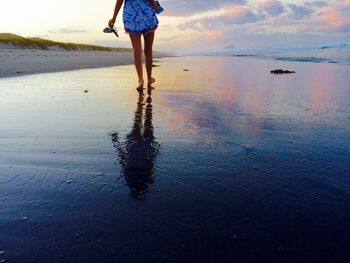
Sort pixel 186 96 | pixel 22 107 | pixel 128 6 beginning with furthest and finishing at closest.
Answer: pixel 128 6 → pixel 186 96 → pixel 22 107

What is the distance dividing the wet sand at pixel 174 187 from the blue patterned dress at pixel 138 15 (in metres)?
2.64

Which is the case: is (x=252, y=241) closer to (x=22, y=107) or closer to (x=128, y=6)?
(x=22, y=107)

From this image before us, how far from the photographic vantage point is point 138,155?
8.71 ft

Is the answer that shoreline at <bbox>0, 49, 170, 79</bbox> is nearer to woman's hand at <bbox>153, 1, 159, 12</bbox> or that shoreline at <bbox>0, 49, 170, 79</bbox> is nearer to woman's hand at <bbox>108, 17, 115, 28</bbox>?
woman's hand at <bbox>108, 17, 115, 28</bbox>

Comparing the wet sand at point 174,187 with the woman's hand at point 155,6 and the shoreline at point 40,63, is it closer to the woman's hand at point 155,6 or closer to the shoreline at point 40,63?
the woman's hand at point 155,6

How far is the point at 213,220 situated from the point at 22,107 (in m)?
3.70

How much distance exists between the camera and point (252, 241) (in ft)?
4.87

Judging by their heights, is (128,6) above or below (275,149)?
above

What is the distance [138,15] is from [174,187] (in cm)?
493

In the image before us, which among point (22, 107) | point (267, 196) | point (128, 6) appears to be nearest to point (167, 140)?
point (267, 196)

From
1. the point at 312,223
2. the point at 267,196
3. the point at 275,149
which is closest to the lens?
the point at 312,223

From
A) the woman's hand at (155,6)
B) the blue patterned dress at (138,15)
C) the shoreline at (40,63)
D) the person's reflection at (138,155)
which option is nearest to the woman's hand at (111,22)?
the blue patterned dress at (138,15)

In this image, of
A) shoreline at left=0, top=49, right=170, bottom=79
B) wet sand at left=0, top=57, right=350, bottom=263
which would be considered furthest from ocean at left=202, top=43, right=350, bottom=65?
wet sand at left=0, top=57, right=350, bottom=263

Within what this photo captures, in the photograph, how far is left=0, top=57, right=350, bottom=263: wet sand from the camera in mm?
1438
